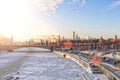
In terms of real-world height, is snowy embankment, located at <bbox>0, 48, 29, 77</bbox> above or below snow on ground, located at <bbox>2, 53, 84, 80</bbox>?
above

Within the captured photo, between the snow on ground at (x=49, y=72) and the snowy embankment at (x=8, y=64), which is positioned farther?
the snowy embankment at (x=8, y=64)

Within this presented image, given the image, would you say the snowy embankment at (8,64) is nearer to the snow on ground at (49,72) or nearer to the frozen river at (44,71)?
the frozen river at (44,71)

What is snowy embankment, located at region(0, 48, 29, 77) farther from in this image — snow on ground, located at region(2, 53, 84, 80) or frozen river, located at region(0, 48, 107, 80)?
snow on ground, located at region(2, 53, 84, 80)

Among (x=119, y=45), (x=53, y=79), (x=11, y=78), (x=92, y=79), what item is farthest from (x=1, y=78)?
(x=119, y=45)

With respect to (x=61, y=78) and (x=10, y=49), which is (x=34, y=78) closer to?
(x=61, y=78)

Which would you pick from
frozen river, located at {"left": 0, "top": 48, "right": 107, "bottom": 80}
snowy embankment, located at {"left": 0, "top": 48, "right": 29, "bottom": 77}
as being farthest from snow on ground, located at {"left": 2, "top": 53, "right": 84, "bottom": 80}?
snowy embankment, located at {"left": 0, "top": 48, "right": 29, "bottom": 77}

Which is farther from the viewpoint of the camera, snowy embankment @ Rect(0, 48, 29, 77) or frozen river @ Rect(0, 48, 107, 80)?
snowy embankment @ Rect(0, 48, 29, 77)

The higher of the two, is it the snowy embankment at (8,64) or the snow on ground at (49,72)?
the snowy embankment at (8,64)

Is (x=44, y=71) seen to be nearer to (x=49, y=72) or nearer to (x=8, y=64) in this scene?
(x=49, y=72)

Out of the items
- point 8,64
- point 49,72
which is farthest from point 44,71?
point 8,64

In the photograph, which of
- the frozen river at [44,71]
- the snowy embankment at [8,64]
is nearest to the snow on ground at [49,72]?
the frozen river at [44,71]

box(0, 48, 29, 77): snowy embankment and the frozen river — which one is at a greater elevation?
box(0, 48, 29, 77): snowy embankment
